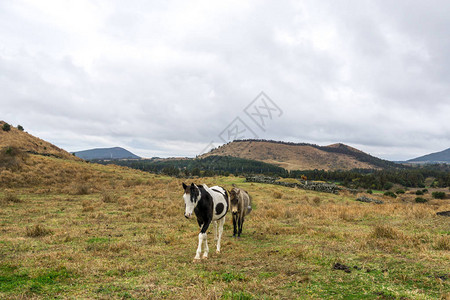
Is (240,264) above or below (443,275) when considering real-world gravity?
below

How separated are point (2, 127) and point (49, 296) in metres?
69.0

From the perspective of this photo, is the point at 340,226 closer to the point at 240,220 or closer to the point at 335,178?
the point at 240,220

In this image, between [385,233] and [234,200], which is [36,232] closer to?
[234,200]

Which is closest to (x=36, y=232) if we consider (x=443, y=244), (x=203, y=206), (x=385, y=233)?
(x=203, y=206)

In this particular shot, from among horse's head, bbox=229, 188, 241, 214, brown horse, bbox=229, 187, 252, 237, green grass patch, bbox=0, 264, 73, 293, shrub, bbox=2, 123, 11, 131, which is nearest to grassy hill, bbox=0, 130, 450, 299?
green grass patch, bbox=0, 264, 73, 293

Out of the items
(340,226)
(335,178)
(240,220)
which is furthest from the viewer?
(335,178)

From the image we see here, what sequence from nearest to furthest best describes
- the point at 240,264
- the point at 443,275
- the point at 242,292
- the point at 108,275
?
1. the point at 242,292
2. the point at 443,275
3. the point at 108,275
4. the point at 240,264

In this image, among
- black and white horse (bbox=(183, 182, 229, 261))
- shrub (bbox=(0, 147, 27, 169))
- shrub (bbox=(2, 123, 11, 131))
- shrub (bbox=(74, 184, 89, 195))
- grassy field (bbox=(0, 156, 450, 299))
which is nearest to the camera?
grassy field (bbox=(0, 156, 450, 299))

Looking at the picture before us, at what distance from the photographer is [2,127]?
5569 centimetres

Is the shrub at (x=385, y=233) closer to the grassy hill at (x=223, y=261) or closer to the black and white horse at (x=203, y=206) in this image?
the grassy hill at (x=223, y=261)

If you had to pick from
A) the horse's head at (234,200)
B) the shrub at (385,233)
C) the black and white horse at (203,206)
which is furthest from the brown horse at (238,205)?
the shrub at (385,233)

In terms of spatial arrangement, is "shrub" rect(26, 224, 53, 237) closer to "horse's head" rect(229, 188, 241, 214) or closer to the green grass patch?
the green grass patch

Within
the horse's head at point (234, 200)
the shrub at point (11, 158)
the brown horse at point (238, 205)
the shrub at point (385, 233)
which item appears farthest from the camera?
the shrub at point (11, 158)

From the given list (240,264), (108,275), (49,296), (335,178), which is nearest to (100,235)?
(108,275)
